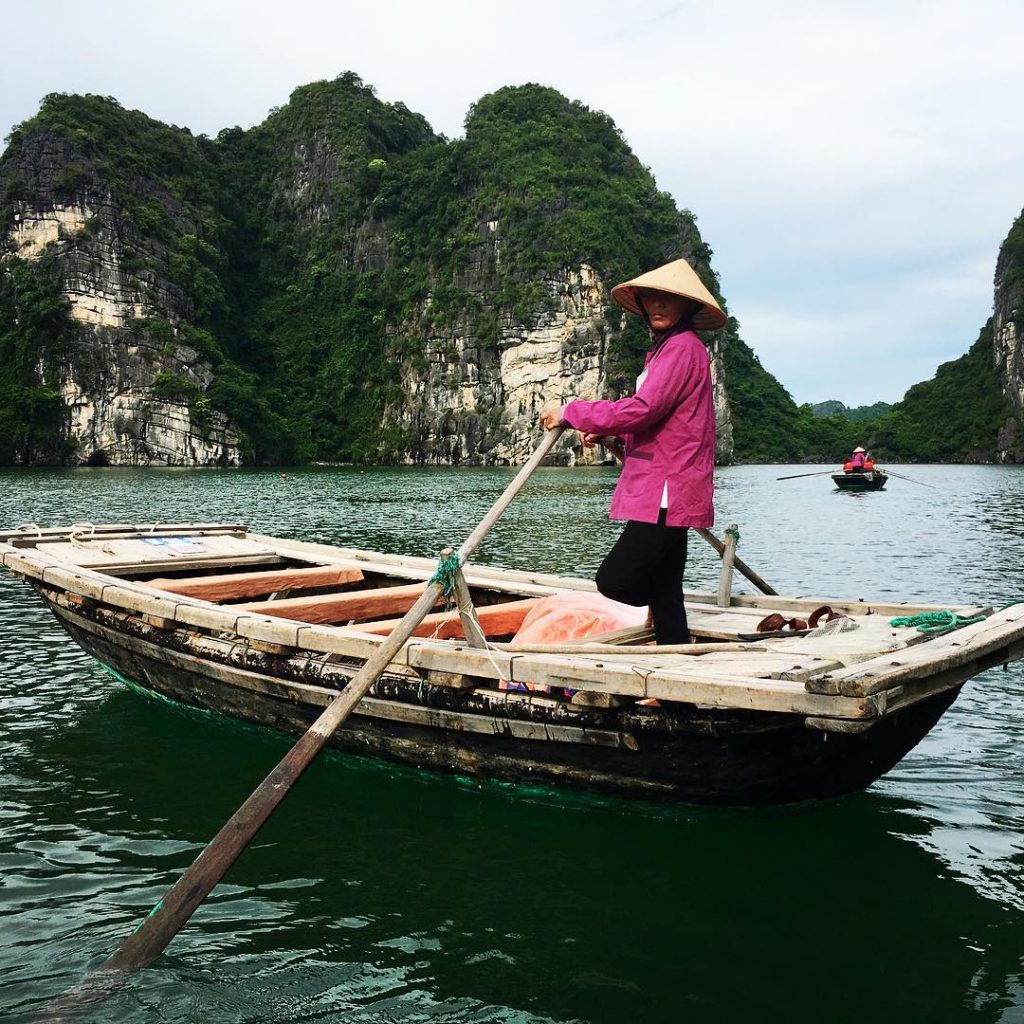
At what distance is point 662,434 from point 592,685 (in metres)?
1.20

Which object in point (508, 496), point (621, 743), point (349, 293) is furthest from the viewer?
point (349, 293)

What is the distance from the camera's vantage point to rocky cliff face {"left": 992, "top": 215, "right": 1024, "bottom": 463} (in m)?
88.5

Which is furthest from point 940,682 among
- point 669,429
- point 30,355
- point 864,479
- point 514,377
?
point 514,377

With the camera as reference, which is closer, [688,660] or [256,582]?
[688,660]

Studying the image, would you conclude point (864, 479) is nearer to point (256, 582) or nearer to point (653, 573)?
point (256, 582)

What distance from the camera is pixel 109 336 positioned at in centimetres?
6675

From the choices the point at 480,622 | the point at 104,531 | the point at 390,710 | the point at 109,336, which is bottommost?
the point at 390,710

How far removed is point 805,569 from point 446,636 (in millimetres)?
11473

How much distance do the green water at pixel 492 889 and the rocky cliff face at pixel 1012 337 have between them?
311 feet

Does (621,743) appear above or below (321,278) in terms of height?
below

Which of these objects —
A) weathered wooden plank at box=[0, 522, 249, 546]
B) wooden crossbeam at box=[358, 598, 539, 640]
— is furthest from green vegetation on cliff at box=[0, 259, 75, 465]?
wooden crossbeam at box=[358, 598, 539, 640]

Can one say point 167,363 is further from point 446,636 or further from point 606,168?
point 446,636

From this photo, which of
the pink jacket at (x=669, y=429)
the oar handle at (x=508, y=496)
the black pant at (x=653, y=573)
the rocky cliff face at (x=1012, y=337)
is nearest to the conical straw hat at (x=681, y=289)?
the pink jacket at (x=669, y=429)

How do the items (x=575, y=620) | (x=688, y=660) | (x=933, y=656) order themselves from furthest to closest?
(x=575, y=620)
(x=688, y=660)
(x=933, y=656)
